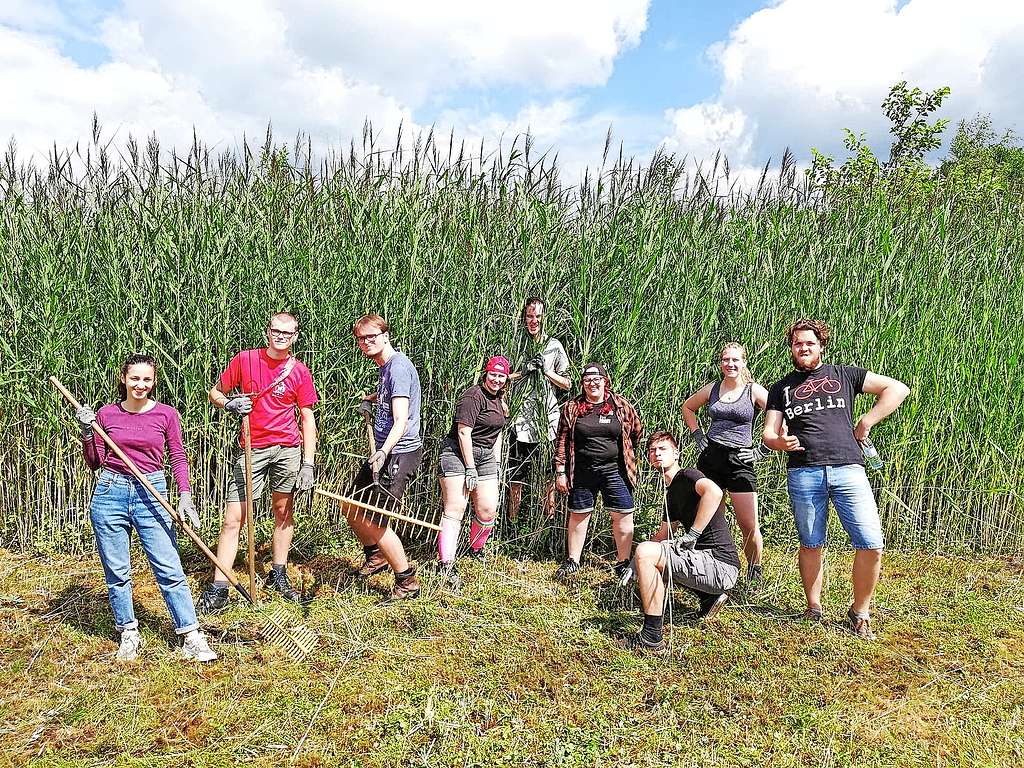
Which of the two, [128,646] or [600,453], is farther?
[600,453]

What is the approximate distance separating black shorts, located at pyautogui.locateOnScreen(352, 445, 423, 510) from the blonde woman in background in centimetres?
146

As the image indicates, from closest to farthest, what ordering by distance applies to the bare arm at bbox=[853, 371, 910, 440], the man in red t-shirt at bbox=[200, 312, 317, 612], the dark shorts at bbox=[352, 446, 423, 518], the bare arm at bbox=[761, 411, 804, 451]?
the bare arm at bbox=[853, 371, 910, 440], the bare arm at bbox=[761, 411, 804, 451], the man in red t-shirt at bbox=[200, 312, 317, 612], the dark shorts at bbox=[352, 446, 423, 518]

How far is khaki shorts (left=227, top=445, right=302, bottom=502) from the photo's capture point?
10.5 feet

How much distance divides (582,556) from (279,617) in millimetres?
1760

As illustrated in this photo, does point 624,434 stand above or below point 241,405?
below

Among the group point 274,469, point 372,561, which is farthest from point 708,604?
point 274,469

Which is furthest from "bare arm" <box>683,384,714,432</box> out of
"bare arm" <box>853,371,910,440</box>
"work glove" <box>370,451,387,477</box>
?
"work glove" <box>370,451,387,477</box>

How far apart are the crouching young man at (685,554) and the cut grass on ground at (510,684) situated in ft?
0.47

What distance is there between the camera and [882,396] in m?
2.94

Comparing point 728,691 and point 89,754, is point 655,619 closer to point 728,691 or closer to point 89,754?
point 728,691

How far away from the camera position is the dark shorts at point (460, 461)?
3.52 m

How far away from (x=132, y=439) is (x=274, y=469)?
0.75m

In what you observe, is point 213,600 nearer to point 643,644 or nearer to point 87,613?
point 87,613

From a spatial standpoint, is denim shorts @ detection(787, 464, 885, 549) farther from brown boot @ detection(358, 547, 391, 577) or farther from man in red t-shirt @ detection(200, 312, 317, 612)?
man in red t-shirt @ detection(200, 312, 317, 612)
